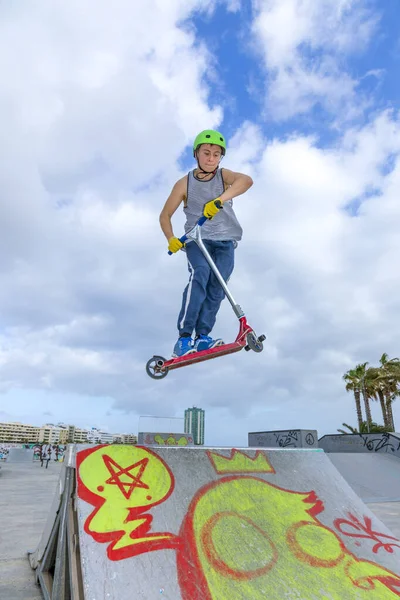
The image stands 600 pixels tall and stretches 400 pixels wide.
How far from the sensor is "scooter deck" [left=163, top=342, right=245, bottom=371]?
4.73 meters

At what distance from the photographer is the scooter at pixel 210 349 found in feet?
15.5

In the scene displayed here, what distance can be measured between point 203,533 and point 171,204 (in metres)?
3.85

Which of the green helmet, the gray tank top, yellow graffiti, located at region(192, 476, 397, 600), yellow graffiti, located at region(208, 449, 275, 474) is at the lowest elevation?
yellow graffiti, located at region(192, 476, 397, 600)

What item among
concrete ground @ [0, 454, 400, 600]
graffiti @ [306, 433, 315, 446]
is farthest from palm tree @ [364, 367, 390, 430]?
concrete ground @ [0, 454, 400, 600]

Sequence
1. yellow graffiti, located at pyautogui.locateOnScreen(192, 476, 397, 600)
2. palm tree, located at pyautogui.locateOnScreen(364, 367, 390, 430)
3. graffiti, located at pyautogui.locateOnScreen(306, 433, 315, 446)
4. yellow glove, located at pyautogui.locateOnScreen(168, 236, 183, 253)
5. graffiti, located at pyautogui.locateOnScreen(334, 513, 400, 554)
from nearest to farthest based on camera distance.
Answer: yellow graffiti, located at pyautogui.locateOnScreen(192, 476, 397, 600), graffiti, located at pyautogui.locateOnScreen(334, 513, 400, 554), yellow glove, located at pyautogui.locateOnScreen(168, 236, 183, 253), graffiti, located at pyautogui.locateOnScreen(306, 433, 315, 446), palm tree, located at pyautogui.locateOnScreen(364, 367, 390, 430)

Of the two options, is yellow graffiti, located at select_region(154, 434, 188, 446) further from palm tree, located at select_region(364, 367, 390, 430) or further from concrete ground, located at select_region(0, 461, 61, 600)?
palm tree, located at select_region(364, 367, 390, 430)

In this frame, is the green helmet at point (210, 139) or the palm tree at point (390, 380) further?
the palm tree at point (390, 380)

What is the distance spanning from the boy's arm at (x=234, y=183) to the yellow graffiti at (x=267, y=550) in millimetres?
3340

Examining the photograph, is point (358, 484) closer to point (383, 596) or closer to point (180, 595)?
point (383, 596)

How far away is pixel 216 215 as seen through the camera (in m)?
5.25

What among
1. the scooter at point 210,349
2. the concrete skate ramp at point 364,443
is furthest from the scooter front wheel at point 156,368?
the concrete skate ramp at point 364,443

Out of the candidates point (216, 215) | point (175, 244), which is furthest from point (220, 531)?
point (216, 215)

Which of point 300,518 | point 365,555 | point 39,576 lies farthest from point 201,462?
point 39,576

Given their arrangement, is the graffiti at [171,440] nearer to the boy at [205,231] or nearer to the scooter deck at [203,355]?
the scooter deck at [203,355]
